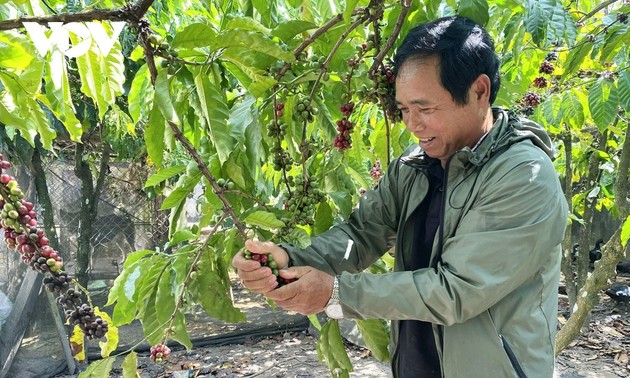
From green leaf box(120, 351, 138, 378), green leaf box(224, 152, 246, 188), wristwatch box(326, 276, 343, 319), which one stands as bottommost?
green leaf box(120, 351, 138, 378)

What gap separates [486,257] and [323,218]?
0.56 m

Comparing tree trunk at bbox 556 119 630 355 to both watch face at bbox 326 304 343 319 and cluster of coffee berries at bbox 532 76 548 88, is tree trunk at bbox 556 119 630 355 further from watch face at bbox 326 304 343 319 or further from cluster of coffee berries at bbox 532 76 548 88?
watch face at bbox 326 304 343 319

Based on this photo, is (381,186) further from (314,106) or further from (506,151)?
(506,151)

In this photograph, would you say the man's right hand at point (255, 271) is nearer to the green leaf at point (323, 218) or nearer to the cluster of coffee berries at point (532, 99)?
the green leaf at point (323, 218)

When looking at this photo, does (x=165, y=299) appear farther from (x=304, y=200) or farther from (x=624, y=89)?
(x=624, y=89)

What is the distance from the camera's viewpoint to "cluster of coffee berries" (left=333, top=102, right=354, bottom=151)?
1544 millimetres

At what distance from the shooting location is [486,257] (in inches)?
45.9

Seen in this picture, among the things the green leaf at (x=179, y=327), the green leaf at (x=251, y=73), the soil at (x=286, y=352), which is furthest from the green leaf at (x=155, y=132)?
the soil at (x=286, y=352)

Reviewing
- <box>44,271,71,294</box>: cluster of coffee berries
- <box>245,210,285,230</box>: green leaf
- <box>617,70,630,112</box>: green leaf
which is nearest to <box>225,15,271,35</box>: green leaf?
<box>245,210,285,230</box>: green leaf

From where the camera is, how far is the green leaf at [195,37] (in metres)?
1.12

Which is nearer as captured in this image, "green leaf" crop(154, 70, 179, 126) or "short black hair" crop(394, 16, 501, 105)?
"green leaf" crop(154, 70, 179, 126)

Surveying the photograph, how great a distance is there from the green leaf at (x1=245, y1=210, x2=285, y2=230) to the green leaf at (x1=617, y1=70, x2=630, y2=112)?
1974 millimetres

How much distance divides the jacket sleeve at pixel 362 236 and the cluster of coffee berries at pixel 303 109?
1.08ft

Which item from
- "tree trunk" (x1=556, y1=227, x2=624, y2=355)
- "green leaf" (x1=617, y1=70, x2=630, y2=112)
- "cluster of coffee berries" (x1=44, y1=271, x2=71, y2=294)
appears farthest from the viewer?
"tree trunk" (x1=556, y1=227, x2=624, y2=355)
